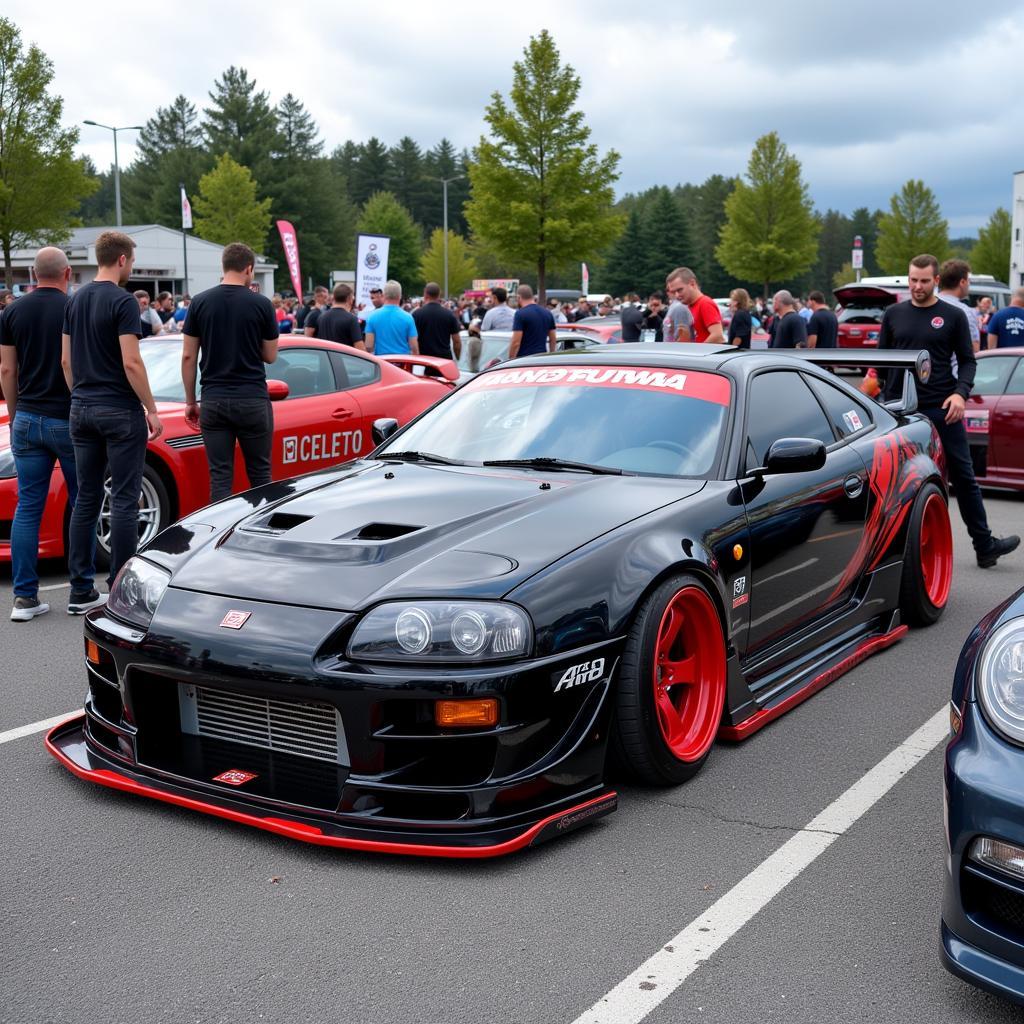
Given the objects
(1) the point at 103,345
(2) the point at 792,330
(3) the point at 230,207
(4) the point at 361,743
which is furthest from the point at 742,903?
(3) the point at 230,207

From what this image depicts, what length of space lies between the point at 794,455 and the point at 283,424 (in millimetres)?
4472

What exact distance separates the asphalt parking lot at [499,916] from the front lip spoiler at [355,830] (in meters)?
0.09

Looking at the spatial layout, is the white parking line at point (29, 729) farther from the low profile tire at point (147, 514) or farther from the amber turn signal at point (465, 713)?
the low profile tire at point (147, 514)

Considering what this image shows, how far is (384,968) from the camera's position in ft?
8.73

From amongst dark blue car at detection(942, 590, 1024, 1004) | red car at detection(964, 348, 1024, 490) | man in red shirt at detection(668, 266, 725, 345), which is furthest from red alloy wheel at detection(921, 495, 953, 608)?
man in red shirt at detection(668, 266, 725, 345)

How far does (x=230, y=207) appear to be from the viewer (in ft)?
233

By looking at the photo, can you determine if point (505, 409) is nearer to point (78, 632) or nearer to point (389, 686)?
point (389, 686)

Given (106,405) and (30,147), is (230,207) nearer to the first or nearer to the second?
(30,147)

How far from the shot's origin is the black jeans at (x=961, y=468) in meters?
6.98

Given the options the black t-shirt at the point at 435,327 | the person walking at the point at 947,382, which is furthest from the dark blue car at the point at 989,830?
the black t-shirt at the point at 435,327

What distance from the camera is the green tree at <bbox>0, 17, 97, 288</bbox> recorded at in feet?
118

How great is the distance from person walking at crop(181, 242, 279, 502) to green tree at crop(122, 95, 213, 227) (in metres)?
74.3

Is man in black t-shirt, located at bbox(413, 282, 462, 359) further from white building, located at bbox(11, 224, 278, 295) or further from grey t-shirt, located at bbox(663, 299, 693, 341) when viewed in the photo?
white building, located at bbox(11, 224, 278, 295)

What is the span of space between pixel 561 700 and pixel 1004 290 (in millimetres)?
27169
